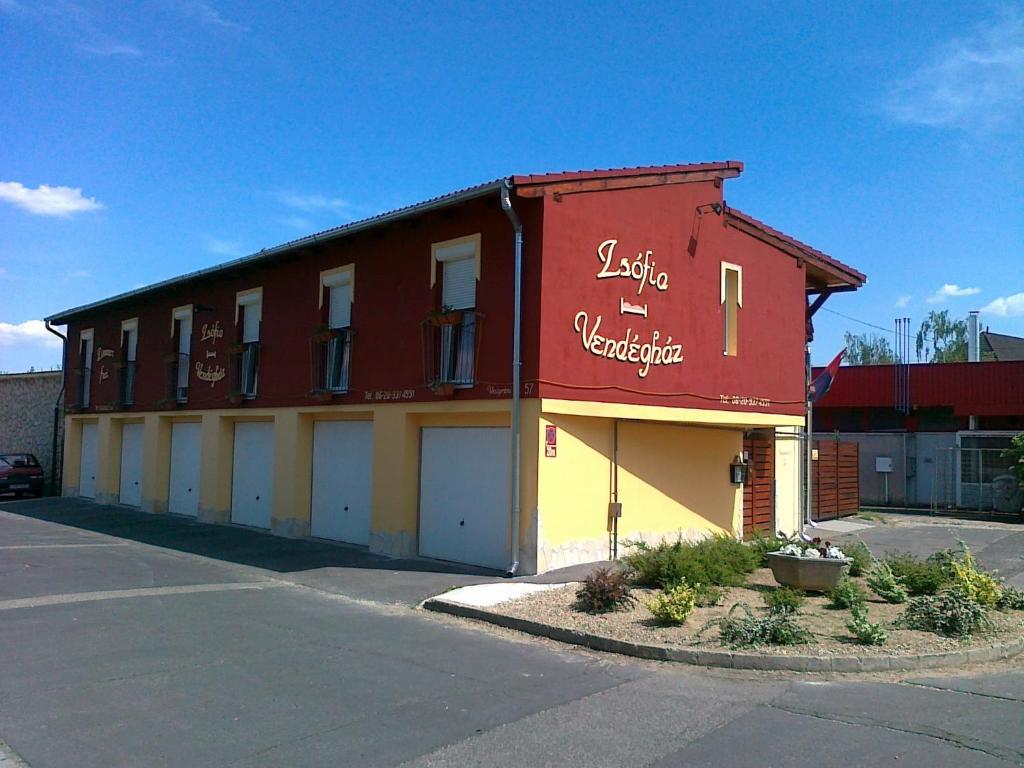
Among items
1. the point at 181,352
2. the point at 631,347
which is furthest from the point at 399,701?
the point at 181,352

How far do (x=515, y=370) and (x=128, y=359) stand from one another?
51.7 feet

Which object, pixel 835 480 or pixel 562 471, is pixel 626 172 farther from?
pixel 835 480

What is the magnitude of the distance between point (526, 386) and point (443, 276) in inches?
112

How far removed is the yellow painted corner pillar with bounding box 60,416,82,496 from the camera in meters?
26.2

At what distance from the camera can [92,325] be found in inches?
997

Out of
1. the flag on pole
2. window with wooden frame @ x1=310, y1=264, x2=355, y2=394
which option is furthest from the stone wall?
the flag on pole

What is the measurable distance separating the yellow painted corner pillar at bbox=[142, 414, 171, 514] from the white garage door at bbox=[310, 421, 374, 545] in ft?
23.6

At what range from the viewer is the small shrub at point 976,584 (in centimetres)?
964

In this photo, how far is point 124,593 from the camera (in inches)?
429

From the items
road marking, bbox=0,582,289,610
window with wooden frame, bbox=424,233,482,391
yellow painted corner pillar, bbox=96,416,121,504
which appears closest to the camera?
road marking, bbox=0,582,289,610

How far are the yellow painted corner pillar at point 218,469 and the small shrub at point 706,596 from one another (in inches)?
493

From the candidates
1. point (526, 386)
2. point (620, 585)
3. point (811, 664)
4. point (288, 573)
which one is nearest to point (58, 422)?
point (288, 573)

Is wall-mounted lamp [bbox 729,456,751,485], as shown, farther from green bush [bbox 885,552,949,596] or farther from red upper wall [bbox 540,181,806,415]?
green bush [bbox 885,552,949,596]

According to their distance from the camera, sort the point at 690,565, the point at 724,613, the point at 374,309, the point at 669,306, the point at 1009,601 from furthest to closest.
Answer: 1. the point at 374,309
2. the point at 669,306
3. the point at 690,565
4. the point at 1009,601
5. the point at 724,613
